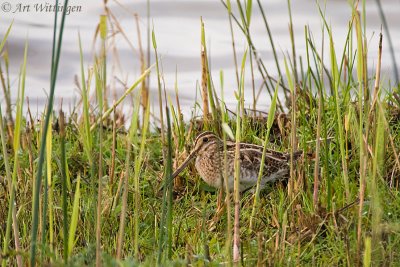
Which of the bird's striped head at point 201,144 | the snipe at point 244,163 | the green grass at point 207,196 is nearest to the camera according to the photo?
the green grass at point 207,196

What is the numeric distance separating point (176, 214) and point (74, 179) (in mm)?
853

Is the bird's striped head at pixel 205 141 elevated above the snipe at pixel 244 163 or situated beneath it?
elevated above

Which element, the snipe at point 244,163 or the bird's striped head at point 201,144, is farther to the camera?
the bird's striped head at point 201,144

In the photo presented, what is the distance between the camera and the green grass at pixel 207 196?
Answer: 10.7 feet

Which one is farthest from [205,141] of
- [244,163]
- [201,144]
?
[244,163]

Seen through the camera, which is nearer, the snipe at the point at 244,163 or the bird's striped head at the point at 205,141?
the snipe at the point at 244,163

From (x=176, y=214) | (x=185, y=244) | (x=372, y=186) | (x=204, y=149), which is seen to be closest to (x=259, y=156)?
(x=204, y=149)

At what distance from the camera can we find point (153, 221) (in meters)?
4.61

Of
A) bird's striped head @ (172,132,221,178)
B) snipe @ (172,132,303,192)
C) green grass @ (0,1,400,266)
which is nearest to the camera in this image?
green grass @ (0,1,400,266)

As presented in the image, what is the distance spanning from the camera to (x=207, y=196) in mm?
5094

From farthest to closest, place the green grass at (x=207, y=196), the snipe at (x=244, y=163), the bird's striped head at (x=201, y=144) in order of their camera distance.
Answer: the bird's striped head at (x=201, y=144) < the snipe at (x=244, y=163) < the green grass at (x=207, y=196)

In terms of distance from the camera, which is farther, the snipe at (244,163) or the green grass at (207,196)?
the snipe at (244,163)

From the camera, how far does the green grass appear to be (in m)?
3.27

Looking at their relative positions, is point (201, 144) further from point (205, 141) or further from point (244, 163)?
point (244, 163)
